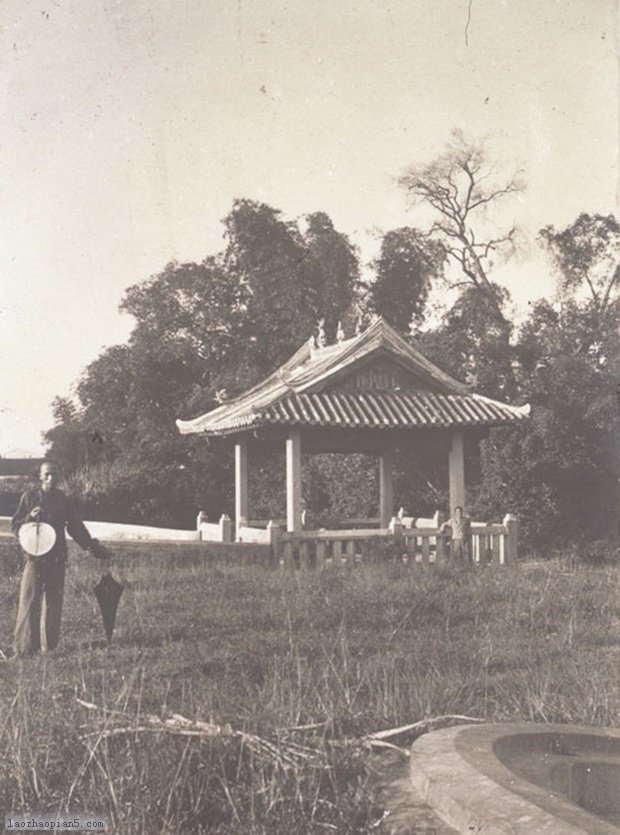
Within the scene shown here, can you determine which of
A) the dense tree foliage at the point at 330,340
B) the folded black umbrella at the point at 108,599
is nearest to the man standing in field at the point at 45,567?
the folded black umbrella at the point at 108,599

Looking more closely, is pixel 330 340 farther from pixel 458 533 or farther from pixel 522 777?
pixel 522 777

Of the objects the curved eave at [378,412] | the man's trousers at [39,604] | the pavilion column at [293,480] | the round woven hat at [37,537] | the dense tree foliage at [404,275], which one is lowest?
the man's trousers at [39,604]

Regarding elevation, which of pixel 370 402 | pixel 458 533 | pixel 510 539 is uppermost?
pixel 370 402

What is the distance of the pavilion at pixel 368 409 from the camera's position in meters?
12.4

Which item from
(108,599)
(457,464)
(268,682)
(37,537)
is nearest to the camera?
(268,682)

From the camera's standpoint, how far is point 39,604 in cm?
650

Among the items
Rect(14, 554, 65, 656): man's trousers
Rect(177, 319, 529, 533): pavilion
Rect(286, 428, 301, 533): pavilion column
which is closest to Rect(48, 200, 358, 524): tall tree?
Rect(177, 319, 529, 533): pavilion

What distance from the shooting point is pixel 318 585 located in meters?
9.04

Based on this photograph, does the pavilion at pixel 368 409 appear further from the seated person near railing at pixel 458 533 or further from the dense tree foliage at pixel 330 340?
the dense tree foliage at pixel 330 340

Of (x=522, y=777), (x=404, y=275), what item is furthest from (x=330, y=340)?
(x=522, y=777)

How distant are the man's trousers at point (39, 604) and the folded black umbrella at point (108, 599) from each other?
0.31 metres

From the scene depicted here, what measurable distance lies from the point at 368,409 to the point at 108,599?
6888mm

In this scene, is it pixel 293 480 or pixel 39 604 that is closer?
pixel 39 604

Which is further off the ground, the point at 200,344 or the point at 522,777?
the point at 200,344
